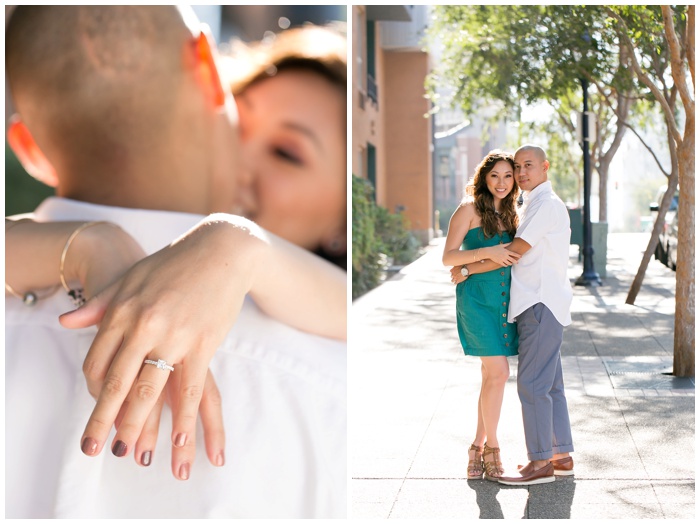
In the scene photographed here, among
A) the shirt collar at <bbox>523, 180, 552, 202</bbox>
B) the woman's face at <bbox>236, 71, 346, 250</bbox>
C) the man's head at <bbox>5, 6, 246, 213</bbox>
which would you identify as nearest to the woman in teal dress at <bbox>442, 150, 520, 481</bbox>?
the shirt collar at <bbox>523, 180, 552, 202</bbox>

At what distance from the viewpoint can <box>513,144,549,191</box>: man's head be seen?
5594 mm

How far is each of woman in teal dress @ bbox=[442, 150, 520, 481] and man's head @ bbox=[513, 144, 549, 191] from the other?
43 millimetres

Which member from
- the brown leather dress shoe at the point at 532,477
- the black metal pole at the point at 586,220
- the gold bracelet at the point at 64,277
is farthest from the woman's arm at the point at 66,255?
the black metal pole at the point at 586,220

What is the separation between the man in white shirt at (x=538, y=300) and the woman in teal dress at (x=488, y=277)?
7 cm

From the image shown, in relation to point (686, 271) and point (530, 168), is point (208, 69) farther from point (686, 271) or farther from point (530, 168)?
point (686, 271)

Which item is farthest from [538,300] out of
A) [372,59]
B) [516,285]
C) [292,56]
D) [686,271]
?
[372,59]

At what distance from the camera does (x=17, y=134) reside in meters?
4.40

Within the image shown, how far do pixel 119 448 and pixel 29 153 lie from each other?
130cm

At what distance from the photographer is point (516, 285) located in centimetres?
559

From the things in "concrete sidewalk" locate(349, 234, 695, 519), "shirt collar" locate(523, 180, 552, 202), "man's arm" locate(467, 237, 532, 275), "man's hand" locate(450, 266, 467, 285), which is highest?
"shirt collar" locate(523, 180, 552, 202)

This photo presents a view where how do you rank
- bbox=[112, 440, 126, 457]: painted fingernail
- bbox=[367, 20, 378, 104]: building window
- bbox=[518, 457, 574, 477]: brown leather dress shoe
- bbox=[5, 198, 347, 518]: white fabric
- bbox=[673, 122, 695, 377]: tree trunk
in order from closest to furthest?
bbox=[112, 440, 126, 457]: painted fingernail
bbox=[5, 198, 347, 518]: white fabric
bbox=[518, 457, 574, 477]: brown leather dress shoe
bbox=[673, 122, 695, 377]: tree trunk
bbox=[367, 20, 378, 104]: building window

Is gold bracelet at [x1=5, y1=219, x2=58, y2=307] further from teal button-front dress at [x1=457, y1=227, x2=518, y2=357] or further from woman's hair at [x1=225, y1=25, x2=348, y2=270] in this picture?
teal button-front dress at [x1=457, y1=227, x2=518, y2=357]

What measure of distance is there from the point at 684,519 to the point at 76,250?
10.2 ft

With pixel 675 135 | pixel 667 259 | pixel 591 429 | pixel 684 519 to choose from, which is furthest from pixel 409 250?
pixel 684 519
